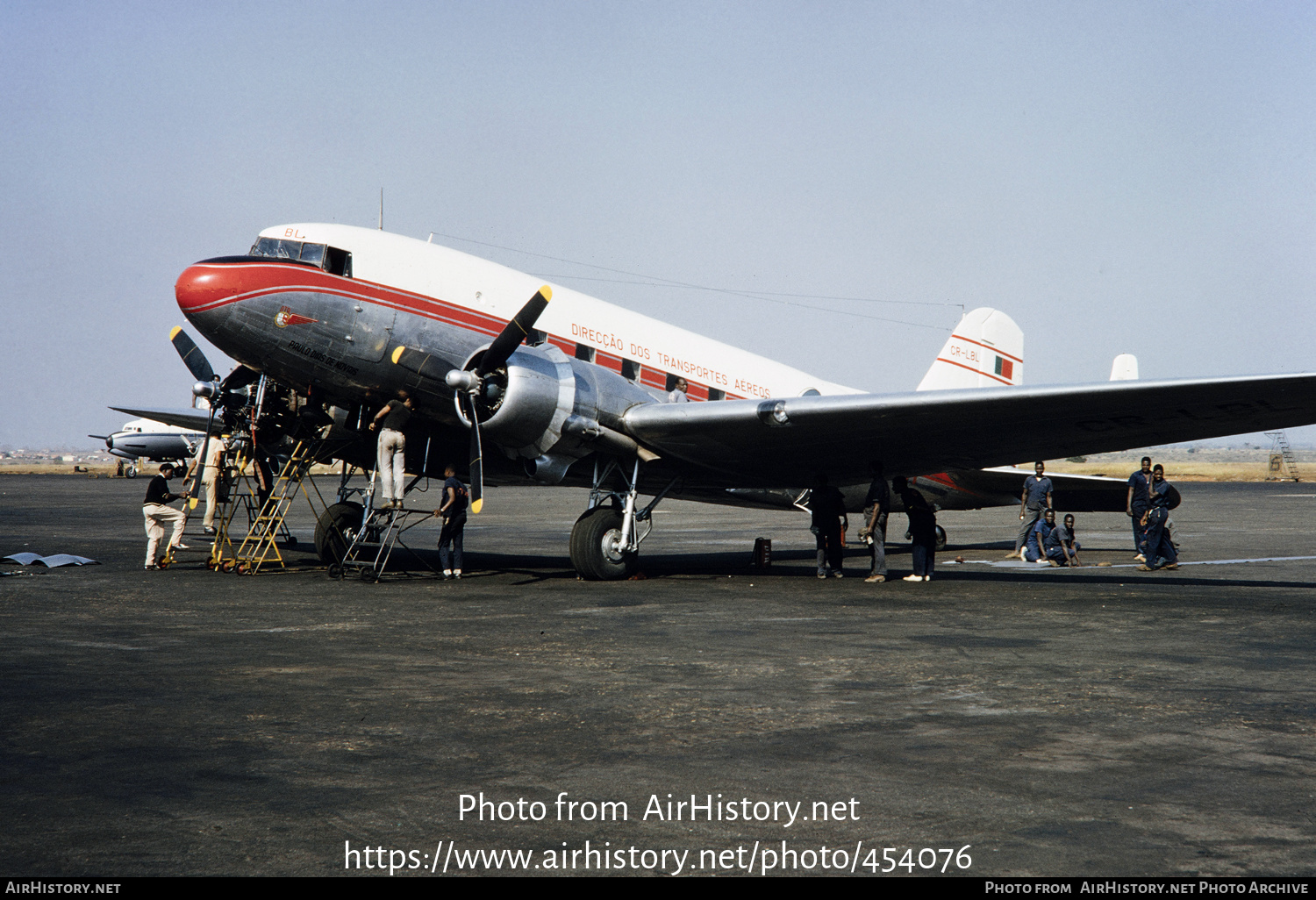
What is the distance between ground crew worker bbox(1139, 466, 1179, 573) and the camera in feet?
62.7

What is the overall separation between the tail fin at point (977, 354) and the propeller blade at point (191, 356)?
47.9 ft

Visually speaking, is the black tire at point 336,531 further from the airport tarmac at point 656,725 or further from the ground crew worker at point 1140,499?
the ground crew worker at point 1140,499

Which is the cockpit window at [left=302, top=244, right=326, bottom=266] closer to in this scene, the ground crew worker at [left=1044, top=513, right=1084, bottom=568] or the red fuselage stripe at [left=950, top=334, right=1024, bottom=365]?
the red fuselage stripe at [left=950, top=334, right=1024, bottom=365]

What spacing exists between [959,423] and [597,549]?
557 centimetres

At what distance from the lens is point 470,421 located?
14.9 meters

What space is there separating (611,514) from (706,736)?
955 centimetres

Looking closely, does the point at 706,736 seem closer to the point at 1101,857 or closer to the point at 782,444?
the point at 1101,857

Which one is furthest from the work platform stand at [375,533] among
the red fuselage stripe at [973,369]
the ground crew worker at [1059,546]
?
the red fuselage stripe at [973,369]

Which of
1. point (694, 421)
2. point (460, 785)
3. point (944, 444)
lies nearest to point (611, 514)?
point (694, 421)

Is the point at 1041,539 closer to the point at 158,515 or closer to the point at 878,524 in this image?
the point at 878,524

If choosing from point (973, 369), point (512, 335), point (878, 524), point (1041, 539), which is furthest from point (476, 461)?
point (973, 369)

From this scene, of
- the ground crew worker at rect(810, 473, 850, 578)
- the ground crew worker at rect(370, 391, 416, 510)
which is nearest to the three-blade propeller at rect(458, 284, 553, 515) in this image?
the ground crew worker at rect(370, 391, 416, 510)

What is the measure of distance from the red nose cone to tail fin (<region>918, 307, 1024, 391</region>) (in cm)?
1459

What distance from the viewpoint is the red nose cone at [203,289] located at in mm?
14242
